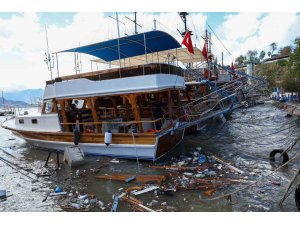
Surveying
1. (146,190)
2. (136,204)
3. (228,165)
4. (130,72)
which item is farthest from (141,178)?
(130,72)

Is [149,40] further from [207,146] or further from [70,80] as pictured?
[207,146]

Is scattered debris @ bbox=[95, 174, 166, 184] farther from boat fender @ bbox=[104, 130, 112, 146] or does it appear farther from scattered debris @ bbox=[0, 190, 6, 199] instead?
scattered debris @ bbox=[0, 190, 6, 199]

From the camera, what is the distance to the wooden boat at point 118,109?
1048 cm

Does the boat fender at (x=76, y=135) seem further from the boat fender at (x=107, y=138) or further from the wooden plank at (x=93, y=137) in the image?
the boat fender at (x=107, y=138)

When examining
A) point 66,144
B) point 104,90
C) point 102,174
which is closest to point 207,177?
point 102,174

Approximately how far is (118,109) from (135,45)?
4.50 metres

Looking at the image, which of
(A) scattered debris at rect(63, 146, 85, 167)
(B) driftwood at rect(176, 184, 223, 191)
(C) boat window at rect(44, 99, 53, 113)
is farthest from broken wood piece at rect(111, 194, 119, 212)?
(C) boat window at rect(44, 99, 53, 113)

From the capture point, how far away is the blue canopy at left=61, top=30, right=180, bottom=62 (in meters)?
10.8

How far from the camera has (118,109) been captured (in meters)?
15.0

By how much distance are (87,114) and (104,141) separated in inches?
125

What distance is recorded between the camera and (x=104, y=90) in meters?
11.2

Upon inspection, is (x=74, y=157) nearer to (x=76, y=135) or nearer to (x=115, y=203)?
(x=76, y=135)

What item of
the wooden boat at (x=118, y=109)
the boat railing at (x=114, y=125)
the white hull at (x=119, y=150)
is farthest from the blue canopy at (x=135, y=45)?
the white hull at (x=119, y=150)

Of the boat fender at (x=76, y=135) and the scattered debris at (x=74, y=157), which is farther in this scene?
the boat fender at (x=76, y=135)
